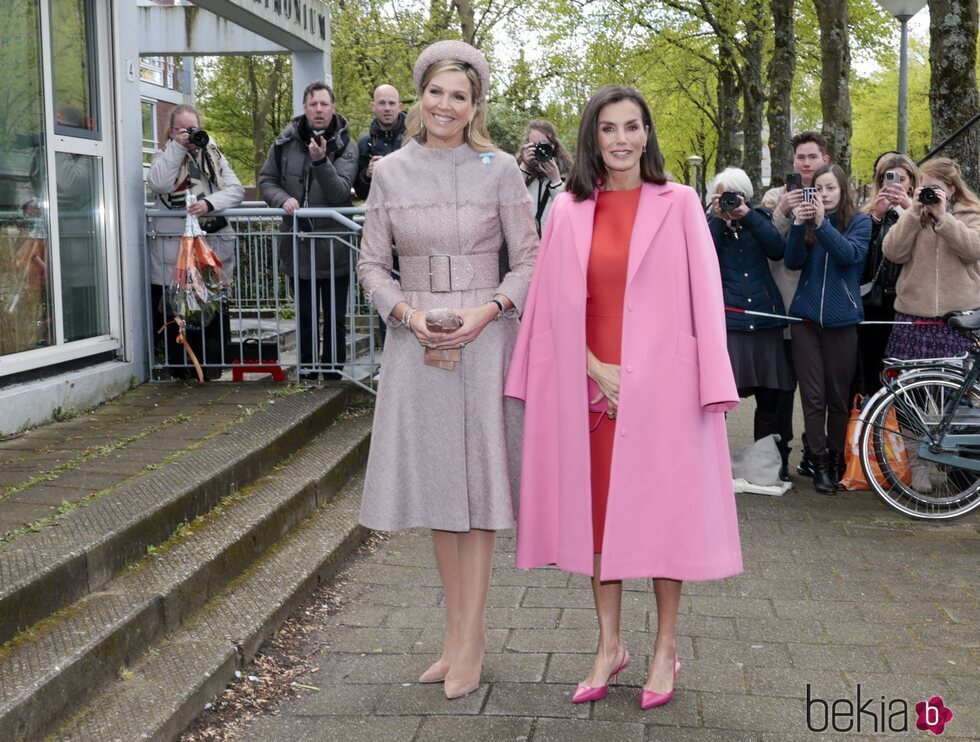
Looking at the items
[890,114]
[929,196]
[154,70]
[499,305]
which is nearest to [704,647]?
[499,305]

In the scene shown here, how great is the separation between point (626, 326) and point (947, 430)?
3626 mm

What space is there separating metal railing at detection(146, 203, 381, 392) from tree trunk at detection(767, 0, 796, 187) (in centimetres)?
1333

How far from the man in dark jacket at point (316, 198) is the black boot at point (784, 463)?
3081 mm

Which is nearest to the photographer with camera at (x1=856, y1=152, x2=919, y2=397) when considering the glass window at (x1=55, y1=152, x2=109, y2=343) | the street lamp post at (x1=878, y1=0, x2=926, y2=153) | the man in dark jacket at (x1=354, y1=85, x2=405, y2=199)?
the man in dark jacket at (x1=354, y1=85, x2=405, y2=199)

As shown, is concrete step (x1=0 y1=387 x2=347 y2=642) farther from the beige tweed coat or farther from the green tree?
the green tree

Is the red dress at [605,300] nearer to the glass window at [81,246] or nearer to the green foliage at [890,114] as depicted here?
the glass window at [81,246]

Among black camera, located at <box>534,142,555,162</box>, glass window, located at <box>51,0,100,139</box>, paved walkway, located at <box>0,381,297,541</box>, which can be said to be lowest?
paved walkway, located at <box>0,381,297,541</box>

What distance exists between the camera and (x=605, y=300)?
392 centimetres

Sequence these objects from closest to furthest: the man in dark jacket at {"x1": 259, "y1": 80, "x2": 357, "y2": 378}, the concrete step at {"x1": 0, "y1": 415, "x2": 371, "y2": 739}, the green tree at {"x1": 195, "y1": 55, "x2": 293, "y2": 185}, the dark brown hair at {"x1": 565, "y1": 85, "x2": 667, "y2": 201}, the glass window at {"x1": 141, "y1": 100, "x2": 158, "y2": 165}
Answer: the concrete step at {"x1": 0, "y1": 415, "x2": 371, "y2": 739}, the dark brown hair at {"x1": 565, "y1": 85, "x2": 667, "y2": 201}, the man in dark jacket at {"x1": 259, "y1": 80, "x2": 357, "y2": 378}, the green tree at {"x1": 195, "y1": 55, "x2": 293, "y2": 185}, the glass window at {"x1": 141, "y1": 100, "x2": 158, "y2": 165}

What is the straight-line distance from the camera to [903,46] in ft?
54.0

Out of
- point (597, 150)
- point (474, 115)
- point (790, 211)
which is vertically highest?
point (474, 115)

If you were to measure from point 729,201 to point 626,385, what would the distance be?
3450 millimetres

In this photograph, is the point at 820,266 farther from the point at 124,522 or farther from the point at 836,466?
the point at 124,522

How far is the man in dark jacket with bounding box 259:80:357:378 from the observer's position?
8.05 meters
